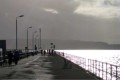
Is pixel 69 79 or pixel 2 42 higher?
pixel 2 42

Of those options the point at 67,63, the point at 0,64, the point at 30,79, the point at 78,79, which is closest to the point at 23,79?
the point at 30,79

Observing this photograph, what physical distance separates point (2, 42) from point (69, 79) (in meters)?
31.7

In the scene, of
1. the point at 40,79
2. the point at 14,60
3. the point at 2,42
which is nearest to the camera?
the point at 40,79

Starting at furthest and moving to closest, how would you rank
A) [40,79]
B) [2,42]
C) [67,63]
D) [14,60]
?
[2,42], [14,60], [67,63], [40,79]

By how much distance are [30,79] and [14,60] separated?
27.2 m

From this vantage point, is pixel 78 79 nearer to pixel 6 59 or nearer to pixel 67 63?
pixel 67 63

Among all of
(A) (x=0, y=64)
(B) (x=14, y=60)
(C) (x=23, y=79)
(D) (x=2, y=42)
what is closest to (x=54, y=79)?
(C) (x=23, y=79)

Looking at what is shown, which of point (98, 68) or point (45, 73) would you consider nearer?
point (98, 68)

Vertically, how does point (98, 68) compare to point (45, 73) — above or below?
above

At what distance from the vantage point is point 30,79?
1117 inches

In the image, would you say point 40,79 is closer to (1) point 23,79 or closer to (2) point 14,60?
(1) point 23,79

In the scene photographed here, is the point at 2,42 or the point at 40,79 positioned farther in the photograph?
the point at 2,42

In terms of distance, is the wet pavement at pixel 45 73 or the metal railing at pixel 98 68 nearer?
the metal railing at pixel 98 68

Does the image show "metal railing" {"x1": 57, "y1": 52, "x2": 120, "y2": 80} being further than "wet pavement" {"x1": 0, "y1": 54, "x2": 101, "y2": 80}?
No
